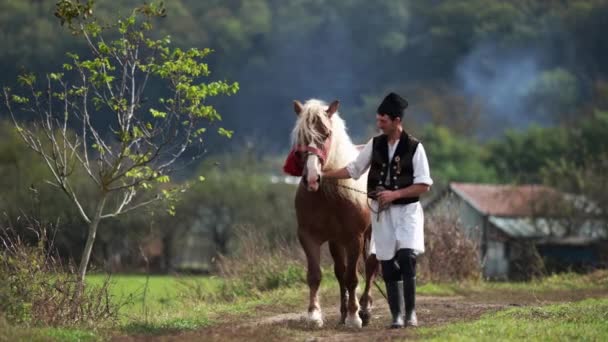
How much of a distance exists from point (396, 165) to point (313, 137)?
2.99 ft

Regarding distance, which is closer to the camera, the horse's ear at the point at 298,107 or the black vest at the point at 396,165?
the black vest at the point at 396,165

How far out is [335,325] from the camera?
11555 millimetres

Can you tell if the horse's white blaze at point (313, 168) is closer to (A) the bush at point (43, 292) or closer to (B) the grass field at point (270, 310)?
(B) the grass field at point (270, 310)

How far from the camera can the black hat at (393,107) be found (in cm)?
1058

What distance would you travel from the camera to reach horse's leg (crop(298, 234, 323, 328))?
11.0 meters

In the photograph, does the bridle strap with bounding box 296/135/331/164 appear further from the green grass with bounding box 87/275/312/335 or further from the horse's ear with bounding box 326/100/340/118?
the green grass with bounding box 87/275/312/335

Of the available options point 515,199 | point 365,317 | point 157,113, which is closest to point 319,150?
point 157,113

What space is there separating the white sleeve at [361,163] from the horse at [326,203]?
0.28 metres

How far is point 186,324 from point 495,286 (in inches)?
440

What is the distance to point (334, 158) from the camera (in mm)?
11234

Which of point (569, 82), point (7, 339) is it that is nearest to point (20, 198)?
point (7, 339)

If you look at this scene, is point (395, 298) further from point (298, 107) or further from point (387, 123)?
point (298, 107)

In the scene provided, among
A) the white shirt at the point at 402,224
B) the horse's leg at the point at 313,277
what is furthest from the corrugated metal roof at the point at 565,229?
the white shirt at the point at 402,224

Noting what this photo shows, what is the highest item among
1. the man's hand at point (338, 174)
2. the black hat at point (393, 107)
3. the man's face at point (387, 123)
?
the black hat at point (393, 107)
